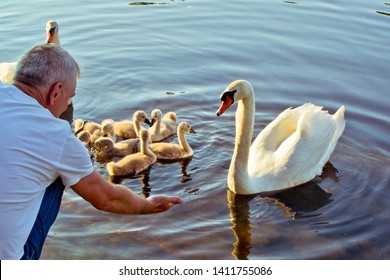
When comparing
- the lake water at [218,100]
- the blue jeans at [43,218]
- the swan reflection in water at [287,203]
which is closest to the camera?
the blue jeans at [43,218]

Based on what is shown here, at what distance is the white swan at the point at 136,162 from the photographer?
799cm

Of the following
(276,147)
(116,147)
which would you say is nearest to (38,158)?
(276,147)

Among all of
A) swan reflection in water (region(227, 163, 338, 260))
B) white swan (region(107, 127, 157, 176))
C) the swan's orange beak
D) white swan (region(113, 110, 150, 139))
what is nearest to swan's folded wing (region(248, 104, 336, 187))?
swan reflection in water (region(227, 163, 338, 260))

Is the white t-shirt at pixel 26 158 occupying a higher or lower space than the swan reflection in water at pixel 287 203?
higher

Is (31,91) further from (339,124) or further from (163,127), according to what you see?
(339,124)

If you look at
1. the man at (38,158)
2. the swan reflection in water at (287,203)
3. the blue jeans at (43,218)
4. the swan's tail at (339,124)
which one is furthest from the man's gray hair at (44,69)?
the swan's tail at (339,124)

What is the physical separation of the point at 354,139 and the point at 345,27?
5.21 m

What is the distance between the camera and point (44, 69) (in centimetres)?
421

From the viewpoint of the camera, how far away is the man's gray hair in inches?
166

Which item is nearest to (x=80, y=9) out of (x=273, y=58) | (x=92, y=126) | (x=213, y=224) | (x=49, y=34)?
(x=49, y=34)

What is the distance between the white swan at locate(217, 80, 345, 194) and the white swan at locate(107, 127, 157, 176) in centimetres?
115

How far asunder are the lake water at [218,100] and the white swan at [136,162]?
0.38 feet

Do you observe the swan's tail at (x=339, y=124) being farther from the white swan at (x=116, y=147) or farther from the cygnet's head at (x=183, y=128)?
the white swan at (x=116, y=147)

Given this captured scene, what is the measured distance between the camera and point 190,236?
259 inches
